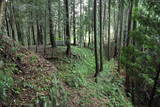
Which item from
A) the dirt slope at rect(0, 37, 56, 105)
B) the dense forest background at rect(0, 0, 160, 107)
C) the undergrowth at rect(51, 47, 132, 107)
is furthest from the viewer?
the undergrowth at rect(51, 47, 132, 107)

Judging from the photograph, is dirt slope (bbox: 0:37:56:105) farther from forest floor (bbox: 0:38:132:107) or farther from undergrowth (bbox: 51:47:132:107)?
undergrowth (bbox: 51:47:132:107)

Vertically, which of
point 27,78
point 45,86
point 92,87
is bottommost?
point 92,87

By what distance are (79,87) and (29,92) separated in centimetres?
353

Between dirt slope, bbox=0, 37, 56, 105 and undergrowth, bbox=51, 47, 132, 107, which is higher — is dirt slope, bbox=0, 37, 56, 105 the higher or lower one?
the higher one

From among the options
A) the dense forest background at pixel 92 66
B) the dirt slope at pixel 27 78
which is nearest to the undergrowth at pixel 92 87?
the dense forest background at pixel 92 66

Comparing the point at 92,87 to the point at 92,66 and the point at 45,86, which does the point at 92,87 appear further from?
the point at 92,66

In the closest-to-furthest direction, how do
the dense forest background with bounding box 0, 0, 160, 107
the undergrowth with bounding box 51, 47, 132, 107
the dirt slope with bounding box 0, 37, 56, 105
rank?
the dirt slope with bounding box 0, 37, 56, 105 → the dense forest background with bounding box 0, 0, 160, 107 → the undergrowth with bounding box 51, 47, 132, 107

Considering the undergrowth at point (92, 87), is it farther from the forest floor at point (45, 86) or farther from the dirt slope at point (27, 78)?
the dirt slope at point (27, 78)

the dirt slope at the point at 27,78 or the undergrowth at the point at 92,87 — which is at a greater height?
the dirt slope at the point at 27,78

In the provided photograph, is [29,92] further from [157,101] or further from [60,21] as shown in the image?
[157,101]

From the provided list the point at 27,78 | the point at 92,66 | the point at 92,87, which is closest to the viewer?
the point at 27,78

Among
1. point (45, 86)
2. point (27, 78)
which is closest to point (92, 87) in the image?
point (45, 86)

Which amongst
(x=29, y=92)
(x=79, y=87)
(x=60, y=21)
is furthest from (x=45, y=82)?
(x=60, y=21)

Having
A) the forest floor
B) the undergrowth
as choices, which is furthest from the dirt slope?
the undergrowth
